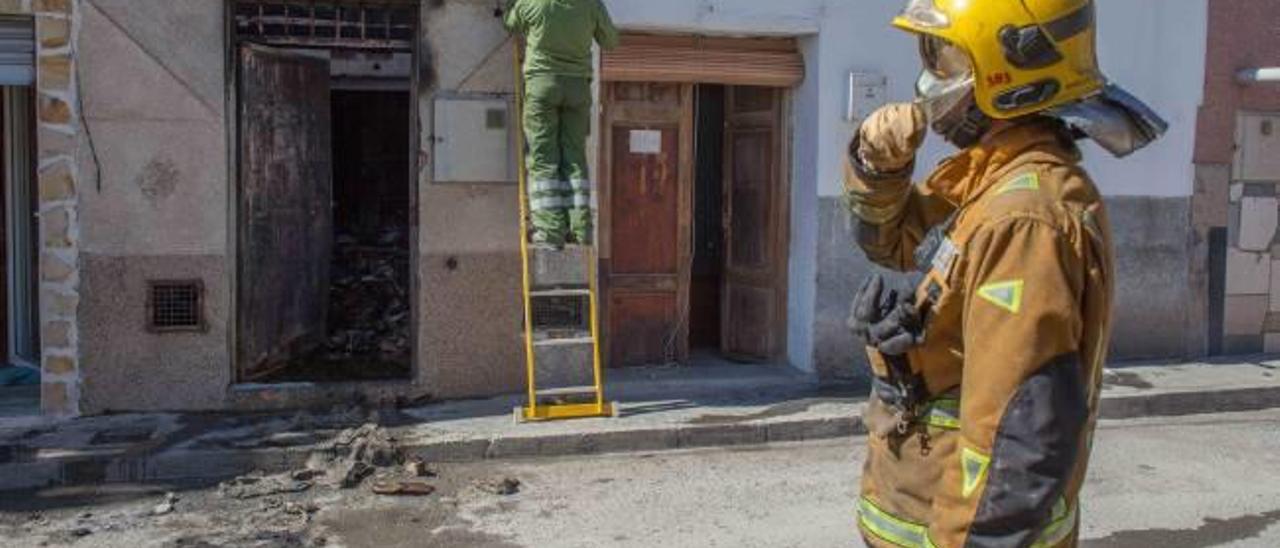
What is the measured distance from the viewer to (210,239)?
8.08 metres

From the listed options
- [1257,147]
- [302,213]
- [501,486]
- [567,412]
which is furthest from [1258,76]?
[302,213]

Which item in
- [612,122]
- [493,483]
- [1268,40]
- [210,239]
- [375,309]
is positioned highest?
[1268,40]

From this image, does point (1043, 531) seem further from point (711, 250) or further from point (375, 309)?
point (375, 309)

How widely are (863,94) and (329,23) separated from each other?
12.7ft

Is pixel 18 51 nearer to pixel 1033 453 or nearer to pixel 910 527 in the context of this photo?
pixel 910 527

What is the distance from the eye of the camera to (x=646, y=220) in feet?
31.3

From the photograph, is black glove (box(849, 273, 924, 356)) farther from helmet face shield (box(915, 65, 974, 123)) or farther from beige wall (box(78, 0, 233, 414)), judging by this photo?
beige wall (box(78, 0, 233, 414))

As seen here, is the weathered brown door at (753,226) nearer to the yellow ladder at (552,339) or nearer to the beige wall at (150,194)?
the yellow ladder at (552,339)

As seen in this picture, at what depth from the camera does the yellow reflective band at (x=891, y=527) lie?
2580mm

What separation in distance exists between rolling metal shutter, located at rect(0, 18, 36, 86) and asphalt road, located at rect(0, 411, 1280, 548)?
285cm

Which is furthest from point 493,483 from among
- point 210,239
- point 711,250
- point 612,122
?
Result: point 711,250

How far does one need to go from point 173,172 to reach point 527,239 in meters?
2.35

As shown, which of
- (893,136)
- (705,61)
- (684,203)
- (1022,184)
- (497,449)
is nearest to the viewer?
(1022,184)

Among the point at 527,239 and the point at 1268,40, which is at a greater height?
the point at 1268,40
